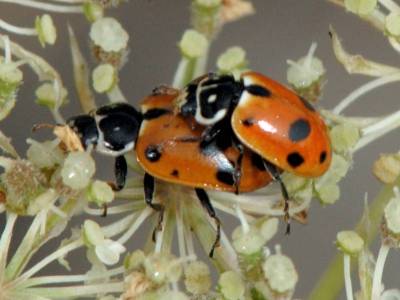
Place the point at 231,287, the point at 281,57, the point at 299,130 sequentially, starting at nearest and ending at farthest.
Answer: the point at 231,287 < the point at 299,130 < the point at 281,57

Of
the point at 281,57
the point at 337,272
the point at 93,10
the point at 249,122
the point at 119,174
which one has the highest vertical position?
the point at 93,10

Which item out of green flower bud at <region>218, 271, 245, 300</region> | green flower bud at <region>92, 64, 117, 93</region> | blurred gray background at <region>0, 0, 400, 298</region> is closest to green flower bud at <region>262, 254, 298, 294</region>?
green flower bud at <region>218, 271, 245, 300</region>

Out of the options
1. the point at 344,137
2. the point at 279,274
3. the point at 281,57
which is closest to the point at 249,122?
the point at 344,137

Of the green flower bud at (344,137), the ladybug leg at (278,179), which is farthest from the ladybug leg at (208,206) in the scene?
the green flower bud at (344,137)

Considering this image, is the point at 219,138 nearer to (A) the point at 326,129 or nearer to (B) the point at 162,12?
(A) the point at 326,129

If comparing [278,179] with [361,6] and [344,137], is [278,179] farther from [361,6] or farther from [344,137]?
[361,6]

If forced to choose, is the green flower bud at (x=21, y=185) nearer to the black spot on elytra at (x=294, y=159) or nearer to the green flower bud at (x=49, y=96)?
the green flower bud at (x=49, y=96)
